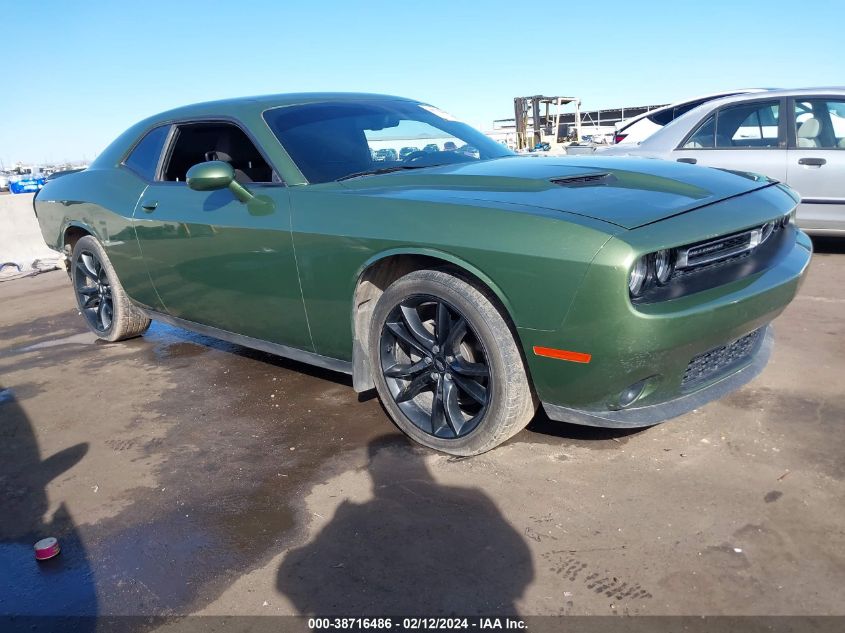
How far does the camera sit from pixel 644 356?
2174mm

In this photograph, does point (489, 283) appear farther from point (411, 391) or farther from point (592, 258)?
point (411, 391)

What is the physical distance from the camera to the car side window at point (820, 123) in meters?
5.59

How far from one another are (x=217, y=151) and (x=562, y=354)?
2.50 m

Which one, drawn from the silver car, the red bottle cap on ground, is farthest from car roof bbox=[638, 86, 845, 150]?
the red bottle cap on ground

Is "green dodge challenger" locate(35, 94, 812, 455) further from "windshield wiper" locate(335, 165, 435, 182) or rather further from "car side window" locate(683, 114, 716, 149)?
"car side window" locate(683, 114, 716, 149)

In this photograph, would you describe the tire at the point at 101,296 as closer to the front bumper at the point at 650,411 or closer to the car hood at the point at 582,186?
the car hood at the point at 582,186

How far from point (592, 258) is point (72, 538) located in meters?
2.07

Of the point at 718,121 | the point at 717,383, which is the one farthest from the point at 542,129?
the point at 717,383

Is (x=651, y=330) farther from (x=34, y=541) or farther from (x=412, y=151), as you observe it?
(x=34, y=541)

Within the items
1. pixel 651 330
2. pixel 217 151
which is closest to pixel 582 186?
pixel 651 330

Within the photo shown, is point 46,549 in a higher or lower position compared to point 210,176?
lower

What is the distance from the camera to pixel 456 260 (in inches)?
96.7

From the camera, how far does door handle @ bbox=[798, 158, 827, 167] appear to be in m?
5.60

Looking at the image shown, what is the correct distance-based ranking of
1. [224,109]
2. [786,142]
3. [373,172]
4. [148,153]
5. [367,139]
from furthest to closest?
1. [786,142]
2. [148,153]
3. [224,109]
4. [367,139]
5. [373,172]
